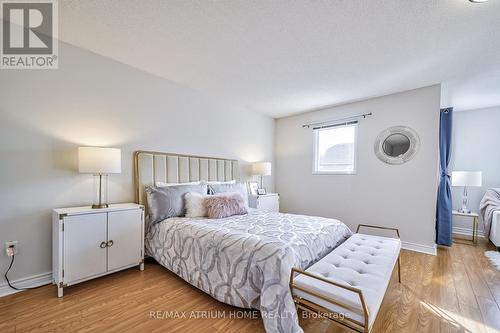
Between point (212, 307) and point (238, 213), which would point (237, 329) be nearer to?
point (212, 307)

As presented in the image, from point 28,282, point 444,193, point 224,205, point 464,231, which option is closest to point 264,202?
point 224,205

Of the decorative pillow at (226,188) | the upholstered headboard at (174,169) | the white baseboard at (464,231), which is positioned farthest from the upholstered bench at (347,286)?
the white baseboard at (464,231)

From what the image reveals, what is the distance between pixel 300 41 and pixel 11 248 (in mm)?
3302

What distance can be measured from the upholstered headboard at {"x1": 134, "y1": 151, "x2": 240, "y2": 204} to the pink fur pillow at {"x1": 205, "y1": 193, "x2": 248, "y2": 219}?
0.67 meters

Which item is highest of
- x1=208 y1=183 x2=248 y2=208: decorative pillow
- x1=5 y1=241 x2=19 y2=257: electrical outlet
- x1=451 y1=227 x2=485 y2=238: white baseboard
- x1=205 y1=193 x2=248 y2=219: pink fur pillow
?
x1=208 y1=183 x2=248 y2=208: decorative pillow

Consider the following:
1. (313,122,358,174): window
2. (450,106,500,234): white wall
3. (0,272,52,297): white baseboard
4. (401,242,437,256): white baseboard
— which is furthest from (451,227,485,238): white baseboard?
(0,272,52,297): white baseboard

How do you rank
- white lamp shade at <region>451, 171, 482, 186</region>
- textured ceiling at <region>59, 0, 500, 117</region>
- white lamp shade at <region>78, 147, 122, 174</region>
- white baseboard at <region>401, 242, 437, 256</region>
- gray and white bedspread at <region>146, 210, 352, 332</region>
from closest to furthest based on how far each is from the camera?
gray and white bedspread at <region>146, 210, 352, 332</region>
textured ceiling at <region>59, 0, 500, 117</region>
white lamp shade at <region>78, 147, 122, 174</region>
white baseboard at <region>401, 242, 437, 256</region>
white lamp shade at <region>451, 171, 482, 186</region>

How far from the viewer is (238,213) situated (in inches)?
107

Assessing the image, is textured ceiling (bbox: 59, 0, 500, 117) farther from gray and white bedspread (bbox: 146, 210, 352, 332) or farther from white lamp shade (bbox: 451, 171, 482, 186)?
gray and white bedspread (bbox: 146, 210, 352, 332)

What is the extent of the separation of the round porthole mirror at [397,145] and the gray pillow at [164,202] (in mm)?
3186

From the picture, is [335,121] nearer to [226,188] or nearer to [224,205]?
[226,188]

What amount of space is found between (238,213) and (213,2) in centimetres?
217

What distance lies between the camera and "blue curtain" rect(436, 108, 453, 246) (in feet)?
10.9

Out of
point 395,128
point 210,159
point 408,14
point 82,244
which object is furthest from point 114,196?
point 395,128
